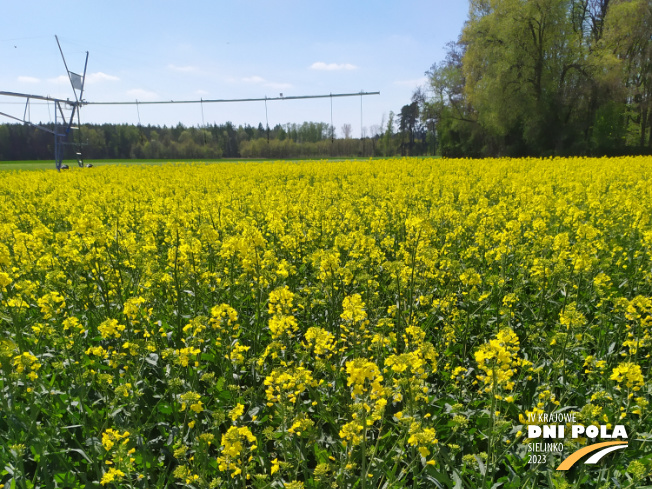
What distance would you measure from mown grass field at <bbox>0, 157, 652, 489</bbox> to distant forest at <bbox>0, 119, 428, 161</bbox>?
22.1 metres

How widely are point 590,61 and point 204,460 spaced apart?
126ft

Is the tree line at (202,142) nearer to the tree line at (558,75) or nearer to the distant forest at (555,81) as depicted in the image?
the distant forest at (555,81)

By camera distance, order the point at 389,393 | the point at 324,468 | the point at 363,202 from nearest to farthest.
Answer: the point at 324,468 < the point at 389,393 < the point at 363,202

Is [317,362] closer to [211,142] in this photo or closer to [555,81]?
[555,81]

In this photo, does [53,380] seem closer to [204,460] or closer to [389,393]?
[204,460]

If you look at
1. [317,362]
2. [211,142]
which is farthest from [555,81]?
[317,362]

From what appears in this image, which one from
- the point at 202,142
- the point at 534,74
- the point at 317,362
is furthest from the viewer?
the point at 202,142

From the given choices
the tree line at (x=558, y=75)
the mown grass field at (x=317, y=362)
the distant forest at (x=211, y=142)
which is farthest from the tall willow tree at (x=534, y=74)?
the mown grass field at (x=317, y=362)

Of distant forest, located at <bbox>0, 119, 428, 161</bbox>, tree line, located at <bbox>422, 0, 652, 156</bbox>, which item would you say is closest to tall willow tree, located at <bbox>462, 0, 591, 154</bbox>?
tree line, located at <bbox>422, 0, 652, 156</bbox>

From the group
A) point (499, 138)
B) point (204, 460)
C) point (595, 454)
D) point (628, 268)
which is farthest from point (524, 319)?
point (499, 138)

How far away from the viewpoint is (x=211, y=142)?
40281 mm

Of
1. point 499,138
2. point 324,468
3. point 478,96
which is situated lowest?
point 324,468

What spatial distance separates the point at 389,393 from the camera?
2.02m

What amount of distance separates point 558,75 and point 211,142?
31.9 metres
